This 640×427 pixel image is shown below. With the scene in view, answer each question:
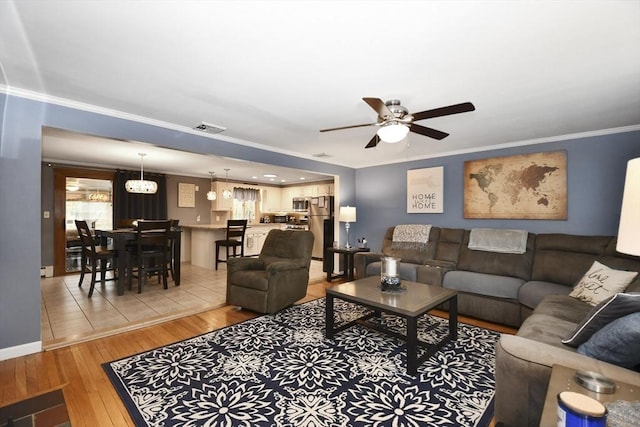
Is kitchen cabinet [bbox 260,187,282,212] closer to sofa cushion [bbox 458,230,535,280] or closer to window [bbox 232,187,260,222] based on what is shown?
window [bbox 232,187,260,222]

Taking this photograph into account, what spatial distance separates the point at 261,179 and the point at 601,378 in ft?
26.0

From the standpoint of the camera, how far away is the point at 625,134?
3393 mm

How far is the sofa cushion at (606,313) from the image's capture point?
4.34 feet

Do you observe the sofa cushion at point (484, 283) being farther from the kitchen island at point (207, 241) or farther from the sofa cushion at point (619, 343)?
the kitchen island at point (207, 241)

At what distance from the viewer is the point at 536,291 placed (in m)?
3.01

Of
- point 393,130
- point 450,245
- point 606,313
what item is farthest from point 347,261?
point 606,313

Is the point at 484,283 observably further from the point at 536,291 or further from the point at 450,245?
the point at 450,245

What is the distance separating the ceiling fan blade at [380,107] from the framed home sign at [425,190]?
2901 millimetres

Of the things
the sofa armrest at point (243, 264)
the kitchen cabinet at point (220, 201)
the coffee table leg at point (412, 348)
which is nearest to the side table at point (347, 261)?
the sofa armrest at point (243, 264)

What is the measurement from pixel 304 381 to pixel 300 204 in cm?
630

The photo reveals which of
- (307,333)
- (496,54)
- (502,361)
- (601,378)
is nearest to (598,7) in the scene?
(496,54)

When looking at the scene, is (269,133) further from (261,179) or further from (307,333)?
(261,179)

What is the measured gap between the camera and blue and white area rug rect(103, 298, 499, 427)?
1.76 meters

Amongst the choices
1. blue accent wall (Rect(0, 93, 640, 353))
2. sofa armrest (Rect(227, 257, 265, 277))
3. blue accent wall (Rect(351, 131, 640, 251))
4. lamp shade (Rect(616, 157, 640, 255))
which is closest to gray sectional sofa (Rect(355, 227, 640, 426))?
blue accent wall (Rect(351, 131, 640, 251))
